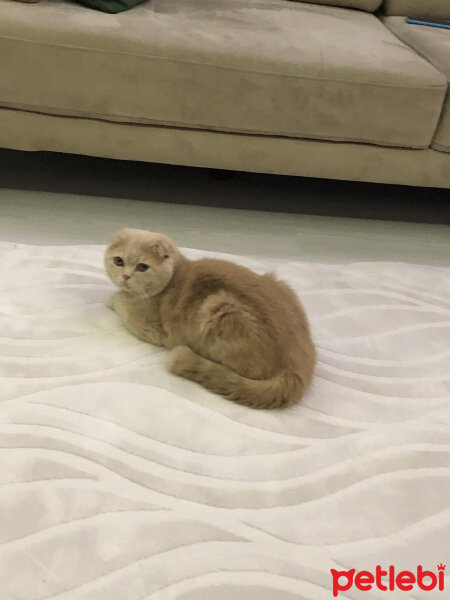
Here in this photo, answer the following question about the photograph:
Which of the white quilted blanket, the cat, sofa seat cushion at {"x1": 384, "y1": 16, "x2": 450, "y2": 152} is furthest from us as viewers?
sofa seat cushion at {"x1": 384, "y1": 16, "x2": 450, "y2": 152}

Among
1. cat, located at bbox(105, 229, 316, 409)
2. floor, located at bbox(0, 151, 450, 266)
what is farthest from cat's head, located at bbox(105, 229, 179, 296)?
floor, located at bbox(0, 151, 450, 266)

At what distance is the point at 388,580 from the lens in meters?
0.82

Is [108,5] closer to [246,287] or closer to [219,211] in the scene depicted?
[219,211]

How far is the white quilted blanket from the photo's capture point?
0.78 metres

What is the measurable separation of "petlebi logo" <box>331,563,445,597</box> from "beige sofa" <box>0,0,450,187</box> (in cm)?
117

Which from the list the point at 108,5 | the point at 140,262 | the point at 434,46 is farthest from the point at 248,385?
the point at 434,46

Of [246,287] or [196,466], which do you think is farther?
[246,287]

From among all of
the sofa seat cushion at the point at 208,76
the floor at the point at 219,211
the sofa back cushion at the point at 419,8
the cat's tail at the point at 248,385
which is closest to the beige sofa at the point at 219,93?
the sofa seat cushion at the point at 208,76

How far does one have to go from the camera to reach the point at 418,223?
2029 mm

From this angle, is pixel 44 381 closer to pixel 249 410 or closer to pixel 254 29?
pixel 249 410

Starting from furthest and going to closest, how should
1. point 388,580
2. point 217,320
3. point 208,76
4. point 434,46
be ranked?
point 434,46 < point 208,76 < point 217,320 < point 388,580

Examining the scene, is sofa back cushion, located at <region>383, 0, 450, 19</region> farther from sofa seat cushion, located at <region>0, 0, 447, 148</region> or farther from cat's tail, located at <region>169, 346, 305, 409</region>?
cat's tail, located at <region>169, 346, 305, 409</region>

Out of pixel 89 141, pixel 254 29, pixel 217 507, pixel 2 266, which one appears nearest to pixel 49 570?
pixel 217 507

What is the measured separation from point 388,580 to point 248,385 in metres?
0.38
